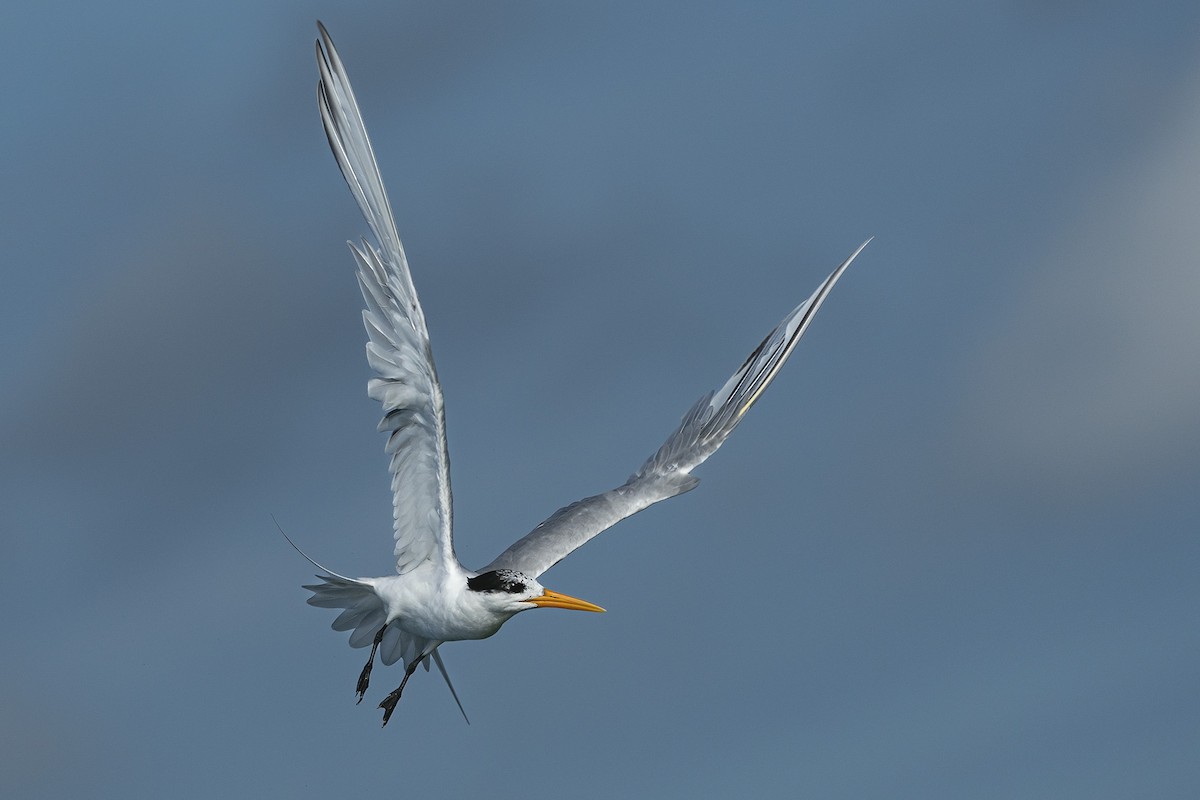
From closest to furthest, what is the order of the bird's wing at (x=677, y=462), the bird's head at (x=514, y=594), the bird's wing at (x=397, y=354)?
the bird's wing at (x=397, y=354) → the bird's head at (x=514, y=594) → the bird's wing at (x=677, y=462)

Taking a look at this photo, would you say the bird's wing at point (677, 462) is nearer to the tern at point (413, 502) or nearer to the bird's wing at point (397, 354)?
the tern at point (413, 502)

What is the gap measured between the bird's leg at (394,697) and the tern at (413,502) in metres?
0.02

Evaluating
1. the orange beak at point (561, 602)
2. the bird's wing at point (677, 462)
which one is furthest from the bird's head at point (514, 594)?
the bird's wing at point (677, 462)

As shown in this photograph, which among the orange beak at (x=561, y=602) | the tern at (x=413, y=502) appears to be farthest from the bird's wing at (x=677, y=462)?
the orange beak at (x=561, y=602)

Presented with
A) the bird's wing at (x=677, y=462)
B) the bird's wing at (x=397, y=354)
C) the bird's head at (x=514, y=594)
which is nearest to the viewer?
the bird's wing at (x=397, y=354)

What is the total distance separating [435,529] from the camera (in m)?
21.4

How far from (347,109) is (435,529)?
5513 mm

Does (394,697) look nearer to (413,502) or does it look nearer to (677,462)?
(413,502)

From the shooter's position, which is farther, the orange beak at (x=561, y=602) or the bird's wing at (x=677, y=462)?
the bird's wing at (x=677, y=462)

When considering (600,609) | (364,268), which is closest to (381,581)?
(600,609)

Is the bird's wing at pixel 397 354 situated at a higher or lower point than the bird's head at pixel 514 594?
higher

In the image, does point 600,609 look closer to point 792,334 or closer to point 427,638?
point 427,638

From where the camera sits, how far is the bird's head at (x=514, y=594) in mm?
21281

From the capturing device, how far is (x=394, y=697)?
22750 mm
